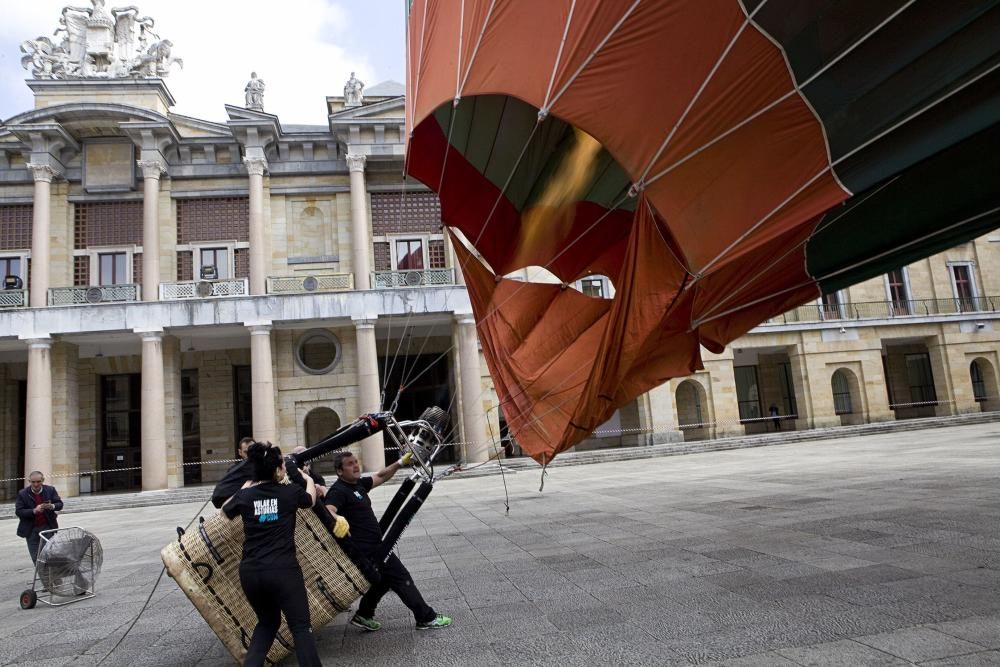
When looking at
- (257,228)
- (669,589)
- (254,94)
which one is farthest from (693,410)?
(669,589)

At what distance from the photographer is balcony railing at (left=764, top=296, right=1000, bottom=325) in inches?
1491

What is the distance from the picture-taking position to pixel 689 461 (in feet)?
84.6

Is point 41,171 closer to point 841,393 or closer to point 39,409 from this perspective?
point 39,409

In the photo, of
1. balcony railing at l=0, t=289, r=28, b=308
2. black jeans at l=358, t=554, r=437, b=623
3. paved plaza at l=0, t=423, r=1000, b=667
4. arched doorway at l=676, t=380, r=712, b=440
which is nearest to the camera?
paved plaza at l=0, t=423, r=1000, b=667

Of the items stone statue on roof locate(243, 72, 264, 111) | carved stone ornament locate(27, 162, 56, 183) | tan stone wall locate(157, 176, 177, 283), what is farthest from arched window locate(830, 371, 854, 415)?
carved stone ornament locate(27, 162, 56, 183)

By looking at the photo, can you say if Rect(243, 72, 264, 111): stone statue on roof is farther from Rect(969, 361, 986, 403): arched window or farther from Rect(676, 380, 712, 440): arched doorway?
Rect(969, 361, 986, 403): arched window

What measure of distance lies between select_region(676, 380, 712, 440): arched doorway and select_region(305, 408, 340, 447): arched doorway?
18208 mm

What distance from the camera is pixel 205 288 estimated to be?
96.7 feet

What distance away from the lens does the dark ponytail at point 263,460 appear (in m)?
4.90

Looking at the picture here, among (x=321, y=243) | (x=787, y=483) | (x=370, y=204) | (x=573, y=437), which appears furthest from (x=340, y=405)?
(x=573, y=437)

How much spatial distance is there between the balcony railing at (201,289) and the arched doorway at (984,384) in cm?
4134

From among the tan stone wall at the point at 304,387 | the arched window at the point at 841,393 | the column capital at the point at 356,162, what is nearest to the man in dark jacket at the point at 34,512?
the tan stone wall at the point at 304,387

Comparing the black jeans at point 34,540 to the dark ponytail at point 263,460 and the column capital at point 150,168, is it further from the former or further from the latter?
the column capital at point 150,168

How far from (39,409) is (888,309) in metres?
43.8
